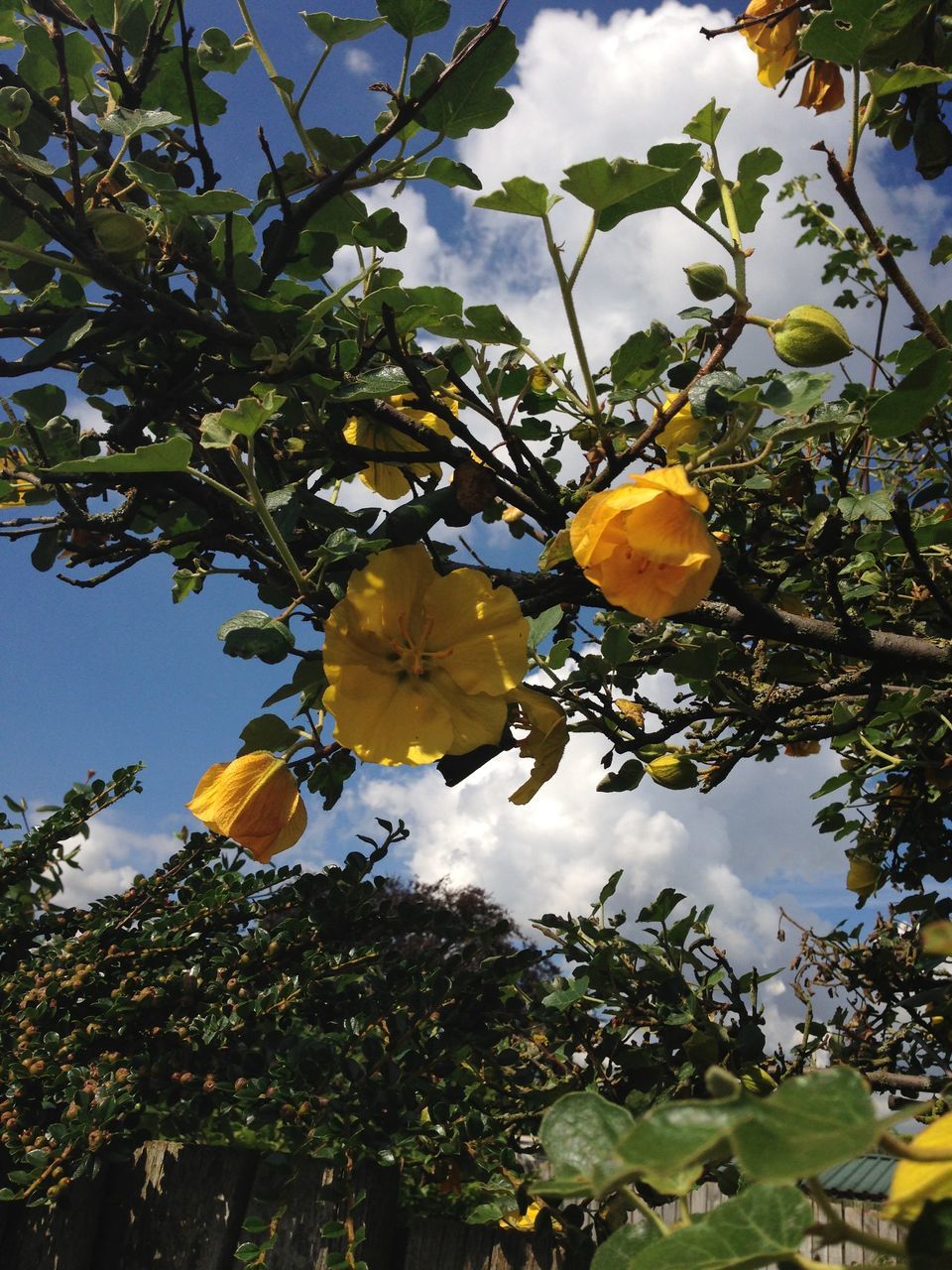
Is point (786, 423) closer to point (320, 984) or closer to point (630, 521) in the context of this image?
point (630, 521)

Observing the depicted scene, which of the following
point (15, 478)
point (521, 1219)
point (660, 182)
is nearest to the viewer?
point (660, 182)

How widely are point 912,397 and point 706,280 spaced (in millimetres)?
241

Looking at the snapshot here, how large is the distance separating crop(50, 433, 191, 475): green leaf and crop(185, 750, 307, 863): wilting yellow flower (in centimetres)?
32

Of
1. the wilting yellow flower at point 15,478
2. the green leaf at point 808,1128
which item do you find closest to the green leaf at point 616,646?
the wilting yellow flower at point 15,478

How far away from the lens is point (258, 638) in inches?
32.1

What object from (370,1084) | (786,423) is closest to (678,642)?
(786,423)

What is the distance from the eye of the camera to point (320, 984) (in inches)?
61.1

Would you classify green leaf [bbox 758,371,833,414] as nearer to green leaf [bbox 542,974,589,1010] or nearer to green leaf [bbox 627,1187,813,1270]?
green leaf [bbox 627,1187,813,1270]

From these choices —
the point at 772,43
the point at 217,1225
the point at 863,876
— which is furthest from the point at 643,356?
the point at 863,876

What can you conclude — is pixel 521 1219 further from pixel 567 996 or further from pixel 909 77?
pixel 909 77

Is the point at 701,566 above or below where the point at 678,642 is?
below

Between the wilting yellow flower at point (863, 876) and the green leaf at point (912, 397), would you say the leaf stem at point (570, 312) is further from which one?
the wilting yellow flower at point (863, 876)

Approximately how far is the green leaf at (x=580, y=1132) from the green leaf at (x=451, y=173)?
0.94 m

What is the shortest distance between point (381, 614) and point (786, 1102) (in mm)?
663
